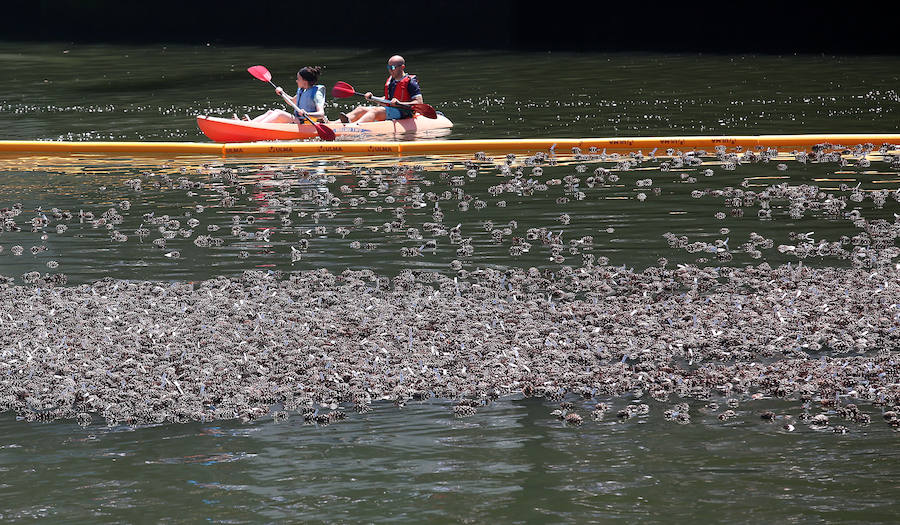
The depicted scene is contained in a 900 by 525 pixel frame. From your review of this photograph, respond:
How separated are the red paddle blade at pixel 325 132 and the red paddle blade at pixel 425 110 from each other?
1702mm

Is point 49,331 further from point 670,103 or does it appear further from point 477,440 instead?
point 670,103

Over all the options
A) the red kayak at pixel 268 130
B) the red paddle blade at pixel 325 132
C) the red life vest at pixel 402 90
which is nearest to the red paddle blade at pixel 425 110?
the red life vest at pixel 402 90

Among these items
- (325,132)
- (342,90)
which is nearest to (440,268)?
(325,132)

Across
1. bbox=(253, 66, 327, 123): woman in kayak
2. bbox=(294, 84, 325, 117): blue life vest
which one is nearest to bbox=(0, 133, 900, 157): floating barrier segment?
bbox=(253, 66, 327, 123): woman in kayak

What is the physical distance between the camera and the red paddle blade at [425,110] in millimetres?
21125

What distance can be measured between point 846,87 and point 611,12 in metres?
18.1

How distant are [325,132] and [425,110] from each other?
2.06m

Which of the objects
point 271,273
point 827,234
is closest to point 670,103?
point 827,234

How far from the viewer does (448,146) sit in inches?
755

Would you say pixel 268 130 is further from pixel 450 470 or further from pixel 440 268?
pixel 450 470

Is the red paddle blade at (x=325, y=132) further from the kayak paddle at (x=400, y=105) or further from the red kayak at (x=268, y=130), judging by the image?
the kayak paddle at (x=400, y=105)

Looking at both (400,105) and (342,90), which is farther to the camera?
(342,90)

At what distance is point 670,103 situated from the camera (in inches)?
1025

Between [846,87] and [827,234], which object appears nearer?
[827,234]
